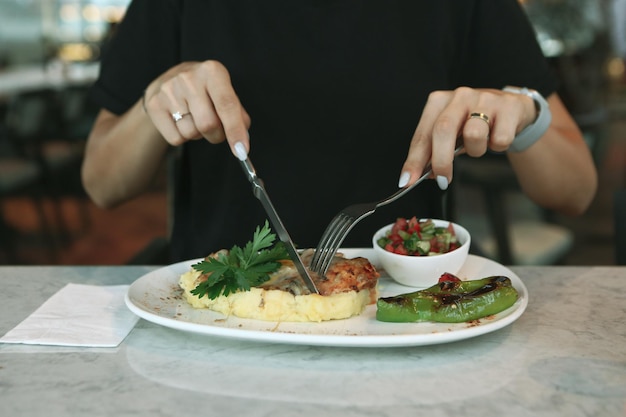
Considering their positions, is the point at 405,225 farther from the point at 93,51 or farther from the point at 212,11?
the point at 93,51

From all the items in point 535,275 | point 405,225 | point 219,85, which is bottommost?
point 535,275

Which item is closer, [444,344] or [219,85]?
[444,344]

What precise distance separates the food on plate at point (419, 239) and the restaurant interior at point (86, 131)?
2047 mm

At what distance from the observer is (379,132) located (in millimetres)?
1642

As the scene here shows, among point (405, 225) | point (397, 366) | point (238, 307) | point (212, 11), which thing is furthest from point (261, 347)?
point (212, 11)

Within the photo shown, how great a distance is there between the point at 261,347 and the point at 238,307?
0.27 ft

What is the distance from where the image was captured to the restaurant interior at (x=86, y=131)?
4320 mm

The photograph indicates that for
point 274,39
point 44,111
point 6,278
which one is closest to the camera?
point 6,278

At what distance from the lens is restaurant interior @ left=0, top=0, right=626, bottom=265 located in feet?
14.2

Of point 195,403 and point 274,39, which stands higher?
point 274,39

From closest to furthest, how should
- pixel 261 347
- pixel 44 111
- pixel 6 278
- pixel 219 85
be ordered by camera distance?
1. pixel 261 347
2. pixel 219 85
3. pixel 6 278
4. pixel 44 111

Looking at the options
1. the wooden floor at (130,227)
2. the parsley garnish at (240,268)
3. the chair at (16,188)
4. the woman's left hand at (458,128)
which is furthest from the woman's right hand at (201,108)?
the wooden floor at (130,227)

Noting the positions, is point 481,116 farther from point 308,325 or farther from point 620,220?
point 620,220

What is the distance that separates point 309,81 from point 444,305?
78 cm
